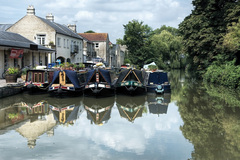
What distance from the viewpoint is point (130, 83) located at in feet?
61.7

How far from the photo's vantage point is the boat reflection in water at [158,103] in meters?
14.3

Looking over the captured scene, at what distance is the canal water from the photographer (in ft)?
24.8

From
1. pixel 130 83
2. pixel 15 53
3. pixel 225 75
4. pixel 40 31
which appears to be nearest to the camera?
pixel 130 83

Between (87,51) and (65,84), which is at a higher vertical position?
(87,51)

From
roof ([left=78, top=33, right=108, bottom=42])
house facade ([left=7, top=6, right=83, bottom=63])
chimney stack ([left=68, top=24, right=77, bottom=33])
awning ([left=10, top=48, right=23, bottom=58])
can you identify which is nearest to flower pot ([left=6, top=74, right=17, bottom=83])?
awning ([left=10, top=48, right=23, bottom=58])

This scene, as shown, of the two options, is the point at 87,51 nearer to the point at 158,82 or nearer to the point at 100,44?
the point at 100,44

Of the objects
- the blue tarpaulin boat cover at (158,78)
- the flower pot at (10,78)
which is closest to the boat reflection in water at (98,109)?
the blue tarpaulin boat cover at (158,78)

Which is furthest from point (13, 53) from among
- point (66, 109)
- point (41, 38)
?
point (41, 38)

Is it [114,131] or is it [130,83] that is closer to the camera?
[114,131]

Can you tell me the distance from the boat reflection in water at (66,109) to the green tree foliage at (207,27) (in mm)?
16053

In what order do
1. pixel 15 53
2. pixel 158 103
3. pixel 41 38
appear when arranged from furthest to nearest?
1. pixel 41 38
2. pixel 15 53
3. pixel 158 103

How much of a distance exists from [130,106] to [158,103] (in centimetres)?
208

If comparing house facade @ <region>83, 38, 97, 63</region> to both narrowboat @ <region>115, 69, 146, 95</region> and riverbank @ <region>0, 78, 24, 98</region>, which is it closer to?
narrowboat @ <region>115, 69, 146, 95</region>

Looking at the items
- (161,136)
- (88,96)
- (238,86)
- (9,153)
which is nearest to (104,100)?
(88,96)
